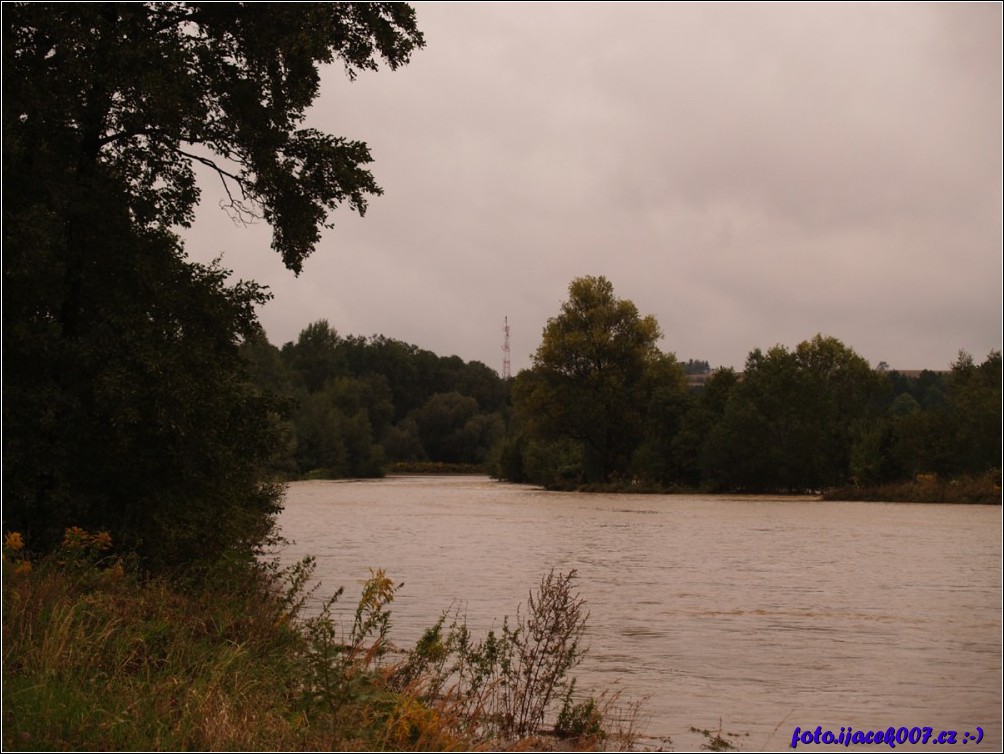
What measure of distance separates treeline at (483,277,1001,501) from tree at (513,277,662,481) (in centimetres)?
6

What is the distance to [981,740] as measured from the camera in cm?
1013

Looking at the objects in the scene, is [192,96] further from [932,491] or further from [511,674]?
[932,491]

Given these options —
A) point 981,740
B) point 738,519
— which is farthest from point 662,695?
point 738,519

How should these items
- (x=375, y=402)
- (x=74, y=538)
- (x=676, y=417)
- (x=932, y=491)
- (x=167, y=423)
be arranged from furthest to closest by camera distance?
(x=375, y=402), (x=676, y=417), (x=932, y=491), (x=167, y=423), (x=74, y=538)

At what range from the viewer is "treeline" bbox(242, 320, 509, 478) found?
3826 inches

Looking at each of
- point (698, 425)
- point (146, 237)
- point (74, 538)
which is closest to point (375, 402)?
point (698, 425)

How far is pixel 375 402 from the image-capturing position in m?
121

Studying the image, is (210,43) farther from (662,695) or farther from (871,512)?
(871,512)

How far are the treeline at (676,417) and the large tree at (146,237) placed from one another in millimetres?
53314

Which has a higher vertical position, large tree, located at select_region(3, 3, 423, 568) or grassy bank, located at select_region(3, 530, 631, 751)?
large tree, located at select_region(3, 3, 423, 568)

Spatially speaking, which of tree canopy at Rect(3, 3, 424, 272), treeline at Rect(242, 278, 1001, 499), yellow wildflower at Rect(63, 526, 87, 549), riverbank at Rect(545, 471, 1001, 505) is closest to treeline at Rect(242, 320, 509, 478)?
treeline at Rect(242, 278, 1001, 499)

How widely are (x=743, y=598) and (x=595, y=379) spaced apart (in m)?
51.1

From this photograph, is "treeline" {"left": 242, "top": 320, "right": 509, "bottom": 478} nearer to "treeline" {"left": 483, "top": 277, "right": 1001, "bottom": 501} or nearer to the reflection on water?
"treeline" {"left": 483, "top": 277, "right": 1001, "bottom": 501}

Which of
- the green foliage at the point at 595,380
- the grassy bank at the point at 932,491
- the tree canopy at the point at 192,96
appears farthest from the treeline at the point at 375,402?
the tree canopy at the point at 192,96
